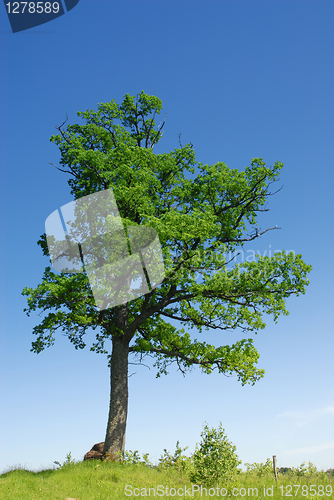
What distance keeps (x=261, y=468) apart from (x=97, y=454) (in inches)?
266

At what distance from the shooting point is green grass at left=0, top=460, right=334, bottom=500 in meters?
11.1

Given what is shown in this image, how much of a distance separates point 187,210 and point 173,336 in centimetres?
628

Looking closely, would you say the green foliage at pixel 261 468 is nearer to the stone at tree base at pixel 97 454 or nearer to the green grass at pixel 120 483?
the green grass at pixel 120 483

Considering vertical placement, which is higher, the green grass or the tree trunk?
the tree trunk

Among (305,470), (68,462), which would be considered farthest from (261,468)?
(68,462)

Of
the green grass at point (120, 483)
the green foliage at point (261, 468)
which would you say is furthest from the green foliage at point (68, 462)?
the green foliage at point (261, 468)

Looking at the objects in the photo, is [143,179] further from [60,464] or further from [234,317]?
[60,464]

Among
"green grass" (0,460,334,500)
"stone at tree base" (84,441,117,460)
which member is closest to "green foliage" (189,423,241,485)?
"green grass" (0,460,334,500)

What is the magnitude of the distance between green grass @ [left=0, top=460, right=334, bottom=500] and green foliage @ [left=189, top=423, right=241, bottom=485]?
28 centimetres

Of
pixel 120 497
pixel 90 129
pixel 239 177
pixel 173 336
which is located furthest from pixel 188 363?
pixel 90 129

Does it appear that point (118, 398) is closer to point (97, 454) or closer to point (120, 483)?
point (97, 454)

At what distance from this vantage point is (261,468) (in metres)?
15.0

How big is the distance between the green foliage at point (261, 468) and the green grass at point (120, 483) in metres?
0.49

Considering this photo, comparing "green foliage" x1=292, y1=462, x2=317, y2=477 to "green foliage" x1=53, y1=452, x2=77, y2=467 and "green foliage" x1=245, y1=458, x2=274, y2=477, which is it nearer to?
"green foliage" x1=245, y1=458, x2=274, y2=477
